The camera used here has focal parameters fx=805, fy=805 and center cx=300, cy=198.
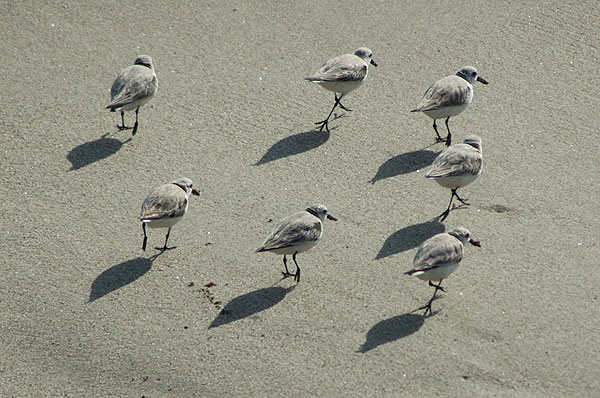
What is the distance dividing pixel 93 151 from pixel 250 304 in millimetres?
3401

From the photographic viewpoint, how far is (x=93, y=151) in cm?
993

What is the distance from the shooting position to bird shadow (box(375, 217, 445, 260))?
8.45 metres

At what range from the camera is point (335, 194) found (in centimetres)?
930

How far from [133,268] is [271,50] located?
4616 mm

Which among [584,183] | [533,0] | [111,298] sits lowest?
[111,298]

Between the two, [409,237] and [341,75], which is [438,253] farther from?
[341,75]

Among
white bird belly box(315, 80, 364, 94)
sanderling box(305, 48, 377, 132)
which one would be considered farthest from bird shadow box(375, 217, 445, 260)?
white bird belly box(315, 80, 364, 94)

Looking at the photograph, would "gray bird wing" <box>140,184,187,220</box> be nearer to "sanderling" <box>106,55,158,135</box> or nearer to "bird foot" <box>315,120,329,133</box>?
"sanderling" <box>106,55,158,135</box>

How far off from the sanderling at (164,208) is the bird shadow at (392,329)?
2376 mm

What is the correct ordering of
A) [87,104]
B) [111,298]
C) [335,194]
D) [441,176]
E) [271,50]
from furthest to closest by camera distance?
[271,50] → [87,104] → [335,194] → [441,176] → [111,298]

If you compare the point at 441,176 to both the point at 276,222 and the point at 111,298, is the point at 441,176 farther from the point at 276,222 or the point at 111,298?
the point at 111,298

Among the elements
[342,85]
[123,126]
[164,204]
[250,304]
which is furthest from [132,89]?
[250,304]

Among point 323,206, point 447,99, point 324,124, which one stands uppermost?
point 447,99

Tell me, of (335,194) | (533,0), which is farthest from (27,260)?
(533,0)
